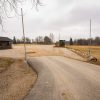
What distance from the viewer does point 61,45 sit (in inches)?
3039

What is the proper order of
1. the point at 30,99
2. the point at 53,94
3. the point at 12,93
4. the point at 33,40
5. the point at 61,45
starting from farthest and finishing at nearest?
the point at 33,40 < the point at 61,45 < the point at 12,93 < the point at 53,94 < the point at 30,99

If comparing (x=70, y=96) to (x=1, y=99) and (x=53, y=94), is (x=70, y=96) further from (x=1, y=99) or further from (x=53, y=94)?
(x=1, y=99)

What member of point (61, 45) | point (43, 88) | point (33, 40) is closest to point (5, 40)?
point (61, 45)

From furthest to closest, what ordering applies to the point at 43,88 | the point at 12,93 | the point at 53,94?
the point at 43,88 < the point at 12,93 < the point at 53,94

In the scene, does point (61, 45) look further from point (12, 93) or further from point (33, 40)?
point (33, 40)

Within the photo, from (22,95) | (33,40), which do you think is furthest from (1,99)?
(33,40)

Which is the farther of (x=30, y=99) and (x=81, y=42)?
(x=81, y=42)

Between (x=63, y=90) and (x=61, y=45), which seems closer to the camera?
(x=63, y=90)

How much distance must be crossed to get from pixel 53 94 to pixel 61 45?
68370 millimetres

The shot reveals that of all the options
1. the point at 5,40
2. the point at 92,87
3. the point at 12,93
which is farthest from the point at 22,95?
the point at 5,40

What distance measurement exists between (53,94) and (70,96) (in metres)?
0.84

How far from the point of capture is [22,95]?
929 centimetres

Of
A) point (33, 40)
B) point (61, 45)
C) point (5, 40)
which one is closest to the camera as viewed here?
point (5, 40)

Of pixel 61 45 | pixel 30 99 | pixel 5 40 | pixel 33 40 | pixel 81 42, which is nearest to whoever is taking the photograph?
pixel 30 99
